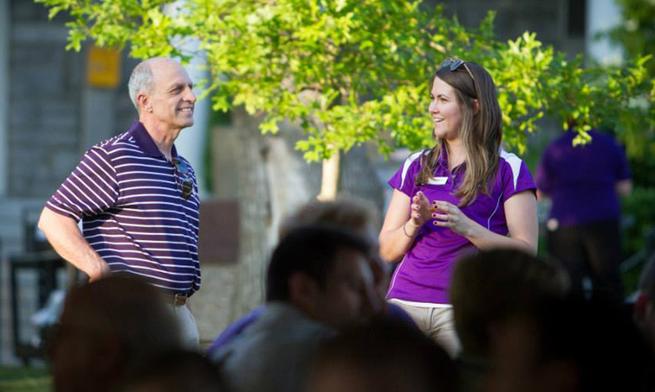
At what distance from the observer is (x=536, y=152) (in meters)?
14.0

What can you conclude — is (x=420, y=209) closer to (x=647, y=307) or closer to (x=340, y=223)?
(x=340, y=223)

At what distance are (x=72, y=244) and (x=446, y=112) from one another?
4.54 ft

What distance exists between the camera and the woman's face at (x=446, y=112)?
193 inches

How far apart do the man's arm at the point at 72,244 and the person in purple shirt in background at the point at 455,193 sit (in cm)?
98

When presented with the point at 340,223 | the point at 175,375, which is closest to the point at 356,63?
the point at 340,223

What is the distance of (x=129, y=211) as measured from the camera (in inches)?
193

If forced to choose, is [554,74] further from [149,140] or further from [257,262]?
[257,262]

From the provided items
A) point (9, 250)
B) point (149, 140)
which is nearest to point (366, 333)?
point (149, 140)

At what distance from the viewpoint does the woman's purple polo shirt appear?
481 cm

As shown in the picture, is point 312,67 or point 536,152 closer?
point 312,67

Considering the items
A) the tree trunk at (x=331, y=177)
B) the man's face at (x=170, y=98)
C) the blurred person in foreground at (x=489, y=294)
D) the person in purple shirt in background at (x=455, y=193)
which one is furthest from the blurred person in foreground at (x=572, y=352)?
the tree trunk at (x=331, y=177)

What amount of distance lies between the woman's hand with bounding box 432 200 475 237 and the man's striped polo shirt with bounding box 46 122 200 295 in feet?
3.13

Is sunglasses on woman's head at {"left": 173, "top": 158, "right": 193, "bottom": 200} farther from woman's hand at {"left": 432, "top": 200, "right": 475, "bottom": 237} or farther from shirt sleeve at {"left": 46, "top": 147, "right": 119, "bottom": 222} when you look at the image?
woman's hand at {"left": 432, "top": 200, "right": 475, "bottom": 237}

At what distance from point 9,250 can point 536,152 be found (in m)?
6.52
